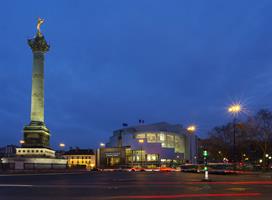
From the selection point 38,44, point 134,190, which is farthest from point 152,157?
point 134,190

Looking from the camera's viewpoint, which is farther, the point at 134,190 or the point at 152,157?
the point at 152,157

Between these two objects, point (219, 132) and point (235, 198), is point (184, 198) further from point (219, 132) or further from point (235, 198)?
point (219, 132)

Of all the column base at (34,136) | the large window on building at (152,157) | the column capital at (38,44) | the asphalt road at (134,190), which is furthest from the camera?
the large window on building at (152,157)

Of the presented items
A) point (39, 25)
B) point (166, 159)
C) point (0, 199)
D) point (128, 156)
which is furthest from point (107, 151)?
point (0, 199)

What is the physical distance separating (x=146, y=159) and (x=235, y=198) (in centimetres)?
17516

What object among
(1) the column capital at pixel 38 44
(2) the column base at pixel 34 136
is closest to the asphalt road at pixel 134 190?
(2) the column base at pixel 34 136

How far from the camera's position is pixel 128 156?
642 ft

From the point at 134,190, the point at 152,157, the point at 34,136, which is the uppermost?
the point at 34,136

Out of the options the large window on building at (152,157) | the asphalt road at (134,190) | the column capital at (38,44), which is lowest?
the asphalt road at (134,190)

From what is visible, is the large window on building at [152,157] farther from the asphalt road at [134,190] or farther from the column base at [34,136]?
the asphalt road at [134,190]

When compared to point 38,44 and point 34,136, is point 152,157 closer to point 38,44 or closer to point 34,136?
point 38,44

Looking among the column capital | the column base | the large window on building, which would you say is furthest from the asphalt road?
the large window on building

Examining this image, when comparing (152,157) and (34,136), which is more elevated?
(34,136)

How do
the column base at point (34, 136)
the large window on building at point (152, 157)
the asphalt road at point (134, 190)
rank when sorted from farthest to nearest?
the large window on building at point (152, 157) < the column base at point (34, 136) < the asphalt road at point (134, 190)
